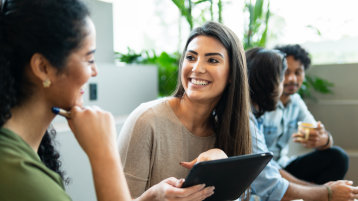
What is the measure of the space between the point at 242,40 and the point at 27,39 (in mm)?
2729

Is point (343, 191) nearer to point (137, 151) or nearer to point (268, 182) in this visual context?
point (268, 182)

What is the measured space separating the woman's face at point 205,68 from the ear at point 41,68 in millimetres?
756

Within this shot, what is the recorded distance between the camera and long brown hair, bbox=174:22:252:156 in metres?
1.58

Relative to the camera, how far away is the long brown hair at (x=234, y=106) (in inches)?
62.3

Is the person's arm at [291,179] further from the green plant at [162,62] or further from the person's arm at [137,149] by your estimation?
the green plant at [162,62]

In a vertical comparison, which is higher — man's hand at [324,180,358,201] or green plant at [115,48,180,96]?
green plant at [115,48,180,96]

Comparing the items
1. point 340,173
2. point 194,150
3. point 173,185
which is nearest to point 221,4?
point 340,173

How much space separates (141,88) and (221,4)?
1084mm

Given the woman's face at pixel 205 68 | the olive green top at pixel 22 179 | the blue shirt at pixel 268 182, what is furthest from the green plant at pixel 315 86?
the olive green top at pixel 22 179

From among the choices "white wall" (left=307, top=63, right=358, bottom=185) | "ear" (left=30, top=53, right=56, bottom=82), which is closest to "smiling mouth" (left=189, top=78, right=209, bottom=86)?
"ear" (left=30, top=53, right=56, bottom=82)

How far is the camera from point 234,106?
5.42 ft

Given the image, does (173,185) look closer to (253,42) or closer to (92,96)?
(92,96)

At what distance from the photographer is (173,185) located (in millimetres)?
1220

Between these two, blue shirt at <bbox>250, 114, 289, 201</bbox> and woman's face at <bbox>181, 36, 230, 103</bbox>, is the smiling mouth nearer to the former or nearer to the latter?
woman's face at <bbox>181, 36, 230, 103</bbox>
